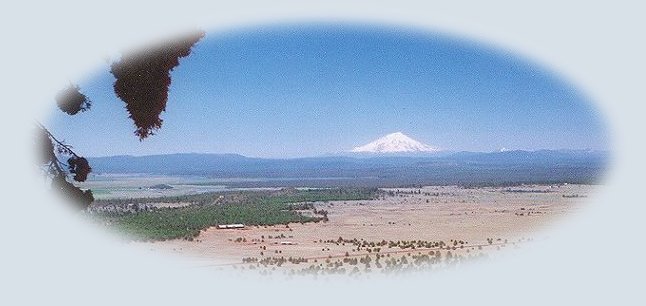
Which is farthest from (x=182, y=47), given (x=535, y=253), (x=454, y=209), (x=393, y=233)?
(x=454, y=209)

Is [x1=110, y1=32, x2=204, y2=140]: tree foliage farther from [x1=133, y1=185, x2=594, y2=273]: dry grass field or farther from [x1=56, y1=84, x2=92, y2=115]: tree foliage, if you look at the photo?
[x1=133, y1=185, x2=594, y2=273]: dry grass field

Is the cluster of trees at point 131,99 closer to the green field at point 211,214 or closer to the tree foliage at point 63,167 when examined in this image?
the tree foliage at point 63,167

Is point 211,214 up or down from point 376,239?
up

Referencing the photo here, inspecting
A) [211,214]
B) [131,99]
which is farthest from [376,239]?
[131,99]

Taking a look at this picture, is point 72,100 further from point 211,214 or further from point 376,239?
point 211,214

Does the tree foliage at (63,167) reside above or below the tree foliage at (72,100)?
below

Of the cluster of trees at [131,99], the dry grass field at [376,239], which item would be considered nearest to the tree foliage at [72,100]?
the cluster of trees at [131,99]

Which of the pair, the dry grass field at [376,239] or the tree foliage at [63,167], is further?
the dry grass field at [376,239]

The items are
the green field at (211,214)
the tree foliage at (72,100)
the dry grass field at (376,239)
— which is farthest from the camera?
the green field at (211,214)
